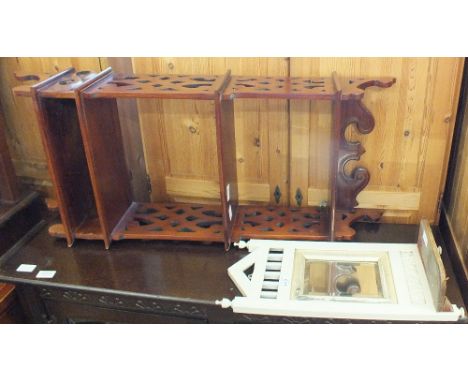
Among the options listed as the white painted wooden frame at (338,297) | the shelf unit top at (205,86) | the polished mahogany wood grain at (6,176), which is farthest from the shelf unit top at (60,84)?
the white painted wooden frame at (338,297)

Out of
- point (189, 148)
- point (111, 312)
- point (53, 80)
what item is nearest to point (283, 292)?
point (111, 312)

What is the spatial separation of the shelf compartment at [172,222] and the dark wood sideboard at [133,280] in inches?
1.4

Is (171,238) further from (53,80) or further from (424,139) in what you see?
(424,139)

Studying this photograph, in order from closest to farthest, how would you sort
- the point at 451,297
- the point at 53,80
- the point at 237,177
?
the point at 451,297
the point at 53,80
the point at 237,177

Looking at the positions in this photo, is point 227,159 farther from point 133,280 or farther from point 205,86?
point 133,280

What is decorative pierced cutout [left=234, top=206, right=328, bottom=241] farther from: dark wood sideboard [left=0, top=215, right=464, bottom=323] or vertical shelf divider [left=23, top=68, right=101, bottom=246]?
vertical shelf divider [left=23, top=68, right=101, bottom=246]

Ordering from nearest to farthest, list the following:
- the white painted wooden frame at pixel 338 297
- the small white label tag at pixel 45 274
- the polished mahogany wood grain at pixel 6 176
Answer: the white painted wooden frame at pixel 338 297, the small white label tag at pixel 45 274, the polished mahogany wood grain at pixel 6 176

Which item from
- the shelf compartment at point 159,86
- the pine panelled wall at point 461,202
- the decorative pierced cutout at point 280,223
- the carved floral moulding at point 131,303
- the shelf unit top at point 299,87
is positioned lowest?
the carved floral moulding at point 131,303

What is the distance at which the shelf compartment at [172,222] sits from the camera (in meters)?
1.57

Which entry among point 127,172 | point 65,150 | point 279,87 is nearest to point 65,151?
point 65,150

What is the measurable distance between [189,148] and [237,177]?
197 mm

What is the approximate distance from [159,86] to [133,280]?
22.6 inches

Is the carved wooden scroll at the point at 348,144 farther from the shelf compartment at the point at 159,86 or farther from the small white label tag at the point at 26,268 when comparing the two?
the small white label tag at the point at 26,268

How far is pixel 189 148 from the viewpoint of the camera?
1.72 metres
